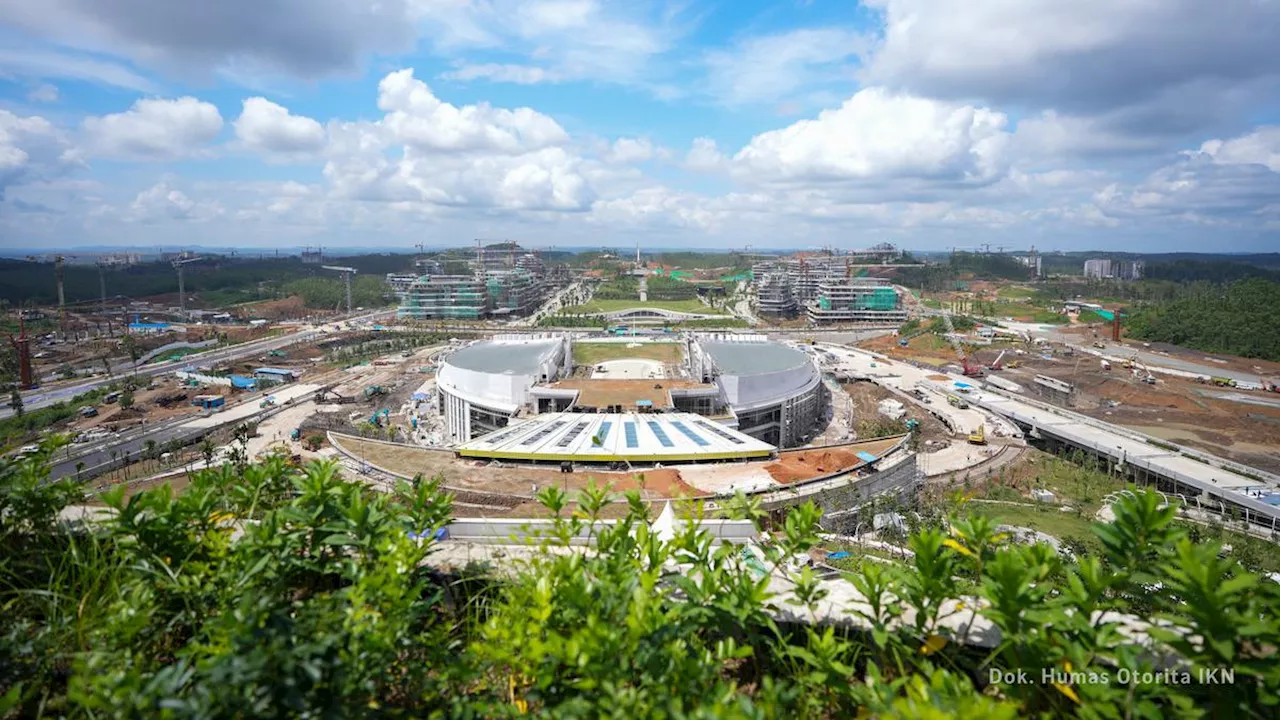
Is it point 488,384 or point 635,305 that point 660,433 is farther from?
point 635,305

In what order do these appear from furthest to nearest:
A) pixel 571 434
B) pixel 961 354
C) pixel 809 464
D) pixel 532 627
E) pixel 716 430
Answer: pixel 961 354 → pixel 716 430 → pixel 571 434 → pixel 809 464 → pixel 532 627

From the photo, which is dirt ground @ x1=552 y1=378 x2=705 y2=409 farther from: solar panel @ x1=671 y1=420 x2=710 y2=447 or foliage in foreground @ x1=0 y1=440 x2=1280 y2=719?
foliage in foreground @ x1=0 y1=440 x2=1280 y2=719

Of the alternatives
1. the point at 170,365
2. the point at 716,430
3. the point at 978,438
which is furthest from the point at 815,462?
the point at 170,365

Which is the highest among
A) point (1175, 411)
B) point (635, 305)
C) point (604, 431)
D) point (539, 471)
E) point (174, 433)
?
point (635, 305)

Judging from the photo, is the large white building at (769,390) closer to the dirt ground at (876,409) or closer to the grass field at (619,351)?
the grass field at (619,351)

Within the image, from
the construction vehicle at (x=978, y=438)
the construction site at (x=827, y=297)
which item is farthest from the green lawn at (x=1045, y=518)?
the construction site at (x=827, y=297)

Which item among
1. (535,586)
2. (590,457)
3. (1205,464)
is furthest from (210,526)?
(1205,464)

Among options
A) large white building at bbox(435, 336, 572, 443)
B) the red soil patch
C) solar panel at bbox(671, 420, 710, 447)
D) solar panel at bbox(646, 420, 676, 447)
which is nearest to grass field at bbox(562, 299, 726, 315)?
large white building at bbox(435, 336, 572, 443)
